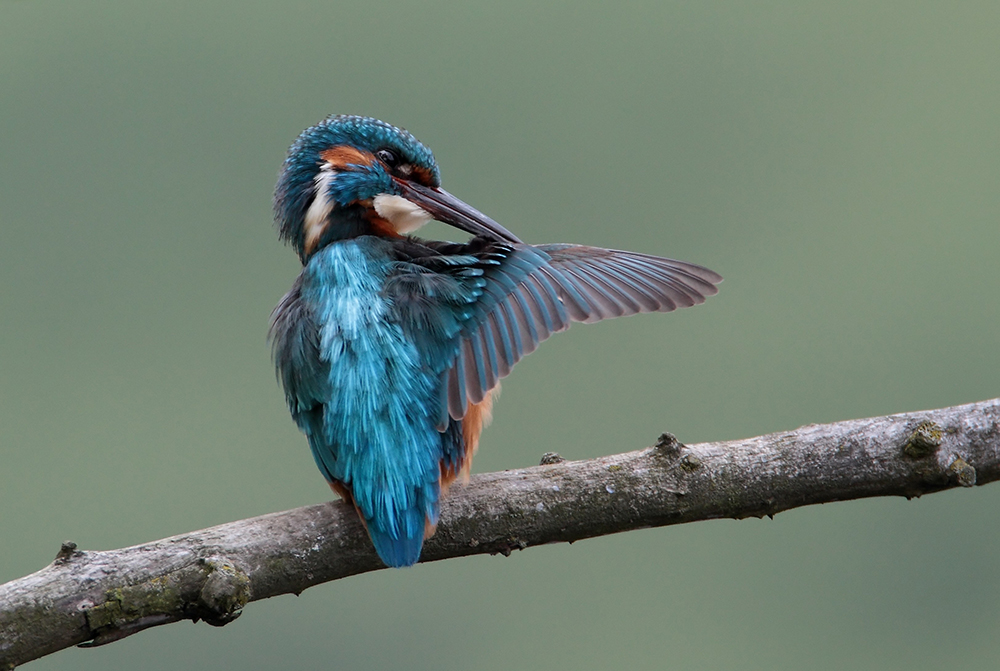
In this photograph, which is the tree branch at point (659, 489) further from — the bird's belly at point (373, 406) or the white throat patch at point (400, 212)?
the white throat patch at point (400, 212)

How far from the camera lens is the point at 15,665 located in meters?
1.19

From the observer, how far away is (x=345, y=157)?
5.64 feet

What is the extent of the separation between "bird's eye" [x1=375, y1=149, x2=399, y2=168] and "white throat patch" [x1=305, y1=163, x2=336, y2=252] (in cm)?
9

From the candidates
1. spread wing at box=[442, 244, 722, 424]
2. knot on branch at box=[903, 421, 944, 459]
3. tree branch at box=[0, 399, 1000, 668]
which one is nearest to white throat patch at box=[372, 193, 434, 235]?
spread wing at box=[442, 244, 722, 424]

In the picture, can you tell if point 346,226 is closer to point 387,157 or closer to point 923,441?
point 387,157

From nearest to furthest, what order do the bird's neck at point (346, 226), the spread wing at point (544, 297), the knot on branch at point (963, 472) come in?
the knot on branch at point (963, 472), the spread wing at point (544, 297), the bird's neck at point (346, 226)

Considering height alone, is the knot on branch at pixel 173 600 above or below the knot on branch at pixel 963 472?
below

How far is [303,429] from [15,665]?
19.3 inches

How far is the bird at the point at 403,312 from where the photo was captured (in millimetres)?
1356

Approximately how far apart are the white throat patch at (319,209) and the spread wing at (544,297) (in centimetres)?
34

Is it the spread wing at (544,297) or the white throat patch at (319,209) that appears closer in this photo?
the spread wing at (544,297)

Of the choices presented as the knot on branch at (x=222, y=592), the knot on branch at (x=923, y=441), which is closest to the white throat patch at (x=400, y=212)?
the knot on branch at (x=222, y=592)

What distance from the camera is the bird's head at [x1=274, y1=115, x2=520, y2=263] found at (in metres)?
1.69

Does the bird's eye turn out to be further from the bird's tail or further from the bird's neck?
the bird's tail
